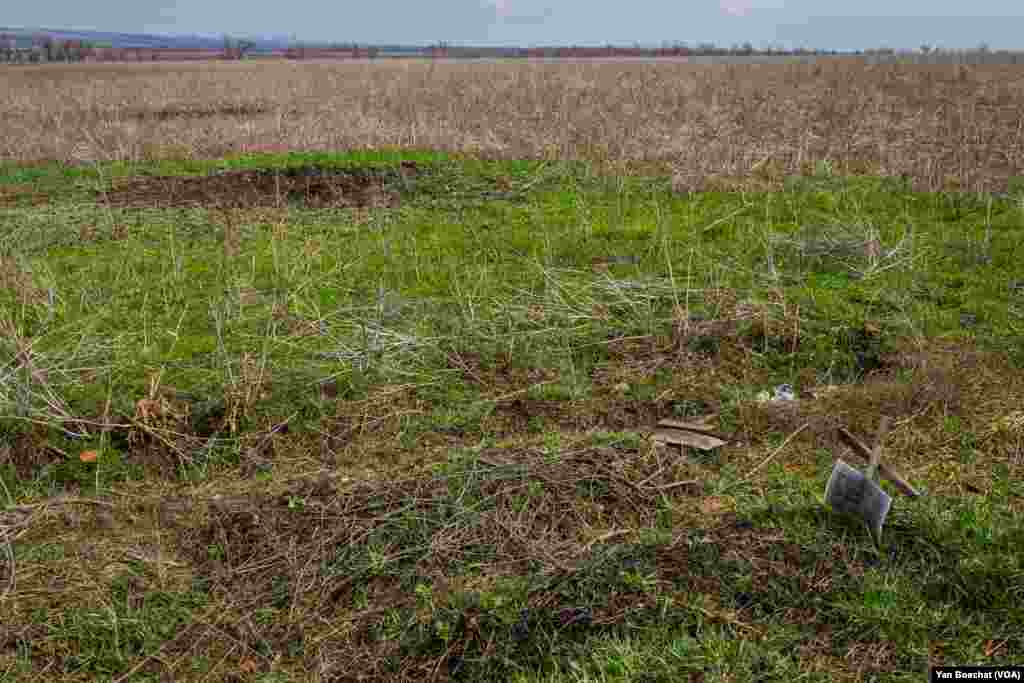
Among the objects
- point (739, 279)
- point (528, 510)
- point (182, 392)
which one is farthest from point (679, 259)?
point (182, 392)

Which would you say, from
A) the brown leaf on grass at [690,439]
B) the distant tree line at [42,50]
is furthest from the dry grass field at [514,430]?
the distant tree line at [42,50]

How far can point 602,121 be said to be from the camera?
41.7 feet

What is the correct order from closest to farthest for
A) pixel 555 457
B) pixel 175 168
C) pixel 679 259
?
pixel 555 457, pixel 679 259, pixel 175 168

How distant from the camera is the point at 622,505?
3070 millimetres

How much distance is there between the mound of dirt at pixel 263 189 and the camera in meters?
8.21

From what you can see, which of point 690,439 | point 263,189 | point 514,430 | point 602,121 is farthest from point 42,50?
point 690,439

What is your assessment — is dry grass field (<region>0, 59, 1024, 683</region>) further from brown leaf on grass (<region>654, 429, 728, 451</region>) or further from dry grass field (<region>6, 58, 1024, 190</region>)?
dry grass field (<region>6, 58, 1024, 190</region>)

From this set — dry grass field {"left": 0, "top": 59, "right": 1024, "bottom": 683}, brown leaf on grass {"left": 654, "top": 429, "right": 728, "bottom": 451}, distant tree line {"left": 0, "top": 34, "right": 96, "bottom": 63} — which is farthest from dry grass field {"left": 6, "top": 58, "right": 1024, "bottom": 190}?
distant tree line {"left": 0, "top": 34, "right": 96, "bottom": 63}

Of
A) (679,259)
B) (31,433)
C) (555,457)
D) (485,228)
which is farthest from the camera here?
(485,228)

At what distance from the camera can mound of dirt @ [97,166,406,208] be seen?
323 inches

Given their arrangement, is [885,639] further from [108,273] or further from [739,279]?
[108,273]

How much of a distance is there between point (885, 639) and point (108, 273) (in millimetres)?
5995

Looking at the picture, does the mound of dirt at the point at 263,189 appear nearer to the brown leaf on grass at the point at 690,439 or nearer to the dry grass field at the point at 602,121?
the dry grass field at the point at 602,121

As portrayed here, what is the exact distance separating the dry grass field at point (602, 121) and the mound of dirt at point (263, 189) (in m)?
1.74
